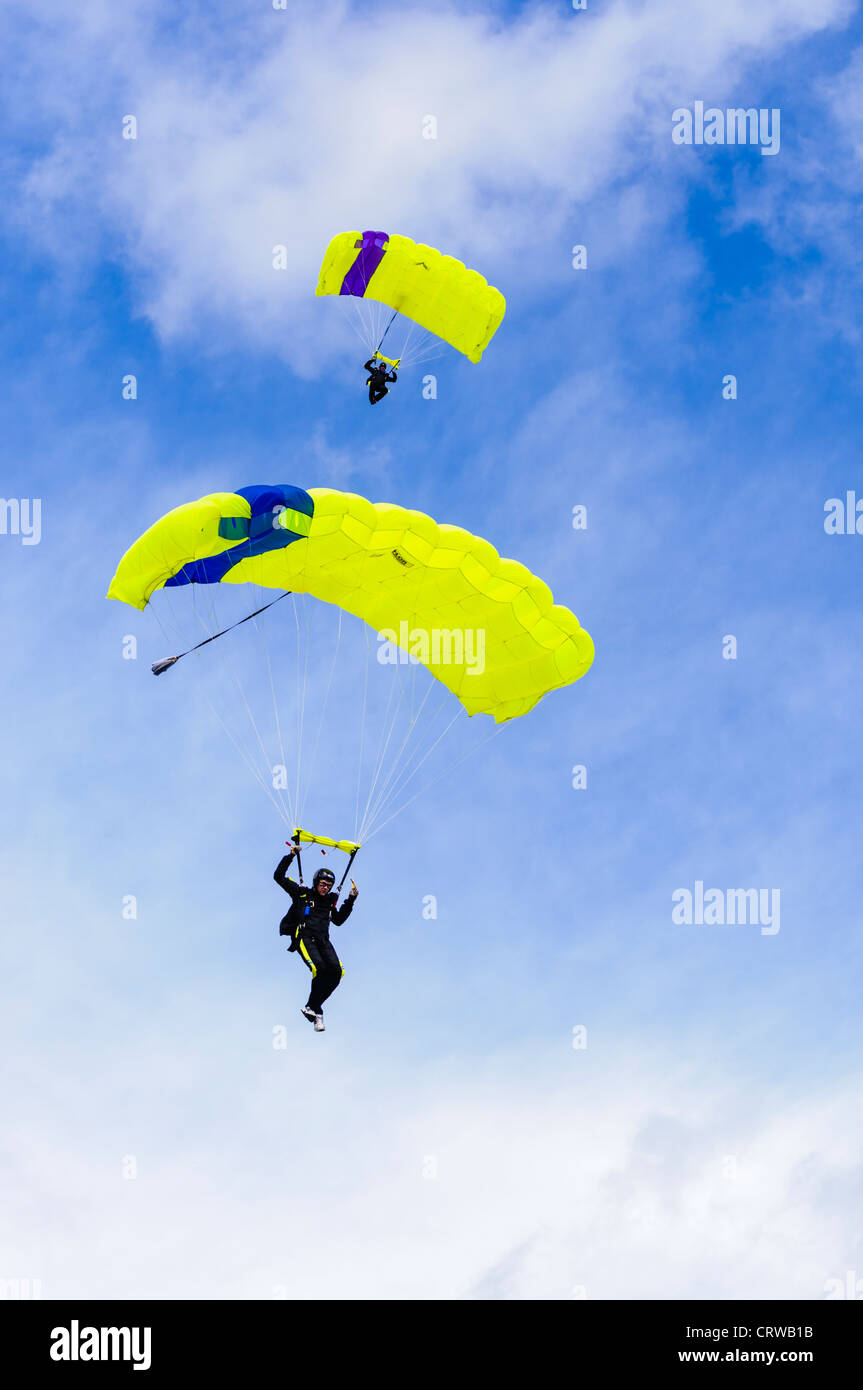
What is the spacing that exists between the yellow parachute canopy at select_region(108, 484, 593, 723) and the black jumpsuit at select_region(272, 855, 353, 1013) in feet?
11.6

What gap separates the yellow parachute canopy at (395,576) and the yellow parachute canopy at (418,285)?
443cm

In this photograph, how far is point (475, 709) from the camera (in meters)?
18.7

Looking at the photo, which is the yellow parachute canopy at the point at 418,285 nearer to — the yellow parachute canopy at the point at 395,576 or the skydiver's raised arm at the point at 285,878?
the yellow parachute canopy at the point at 395,576

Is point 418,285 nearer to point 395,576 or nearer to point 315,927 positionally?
point 395,576

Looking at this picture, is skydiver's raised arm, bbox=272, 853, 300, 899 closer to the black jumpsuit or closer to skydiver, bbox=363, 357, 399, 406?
the black jumpsuit

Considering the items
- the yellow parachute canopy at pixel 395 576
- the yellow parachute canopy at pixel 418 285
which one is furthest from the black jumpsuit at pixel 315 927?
the yellow parachute canopy at pixel 418 285

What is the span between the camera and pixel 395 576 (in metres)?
17.4

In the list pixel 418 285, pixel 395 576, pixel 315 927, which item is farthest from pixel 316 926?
pixel 418 285

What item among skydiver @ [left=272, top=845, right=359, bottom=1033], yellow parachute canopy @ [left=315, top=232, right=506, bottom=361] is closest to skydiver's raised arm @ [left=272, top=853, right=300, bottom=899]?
skydiver @ [left=272, top=845, right=359, bottom=1033]

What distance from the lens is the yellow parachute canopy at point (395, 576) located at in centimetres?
1502

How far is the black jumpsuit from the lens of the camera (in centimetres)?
1553

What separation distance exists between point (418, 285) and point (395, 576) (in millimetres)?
5069
